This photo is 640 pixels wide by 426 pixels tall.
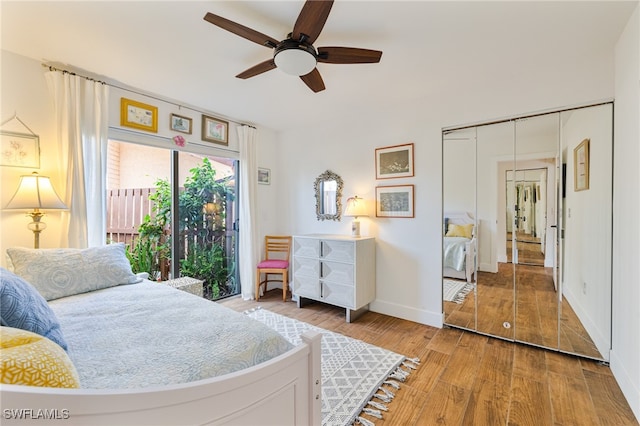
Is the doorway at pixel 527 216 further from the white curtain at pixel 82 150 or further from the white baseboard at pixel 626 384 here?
the white curtain at pixel 82 150

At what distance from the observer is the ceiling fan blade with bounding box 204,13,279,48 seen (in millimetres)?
1487

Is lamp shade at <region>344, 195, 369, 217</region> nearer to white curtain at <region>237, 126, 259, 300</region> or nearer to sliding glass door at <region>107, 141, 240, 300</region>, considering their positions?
white curtain at <region>237, 126, 259, 300</region>

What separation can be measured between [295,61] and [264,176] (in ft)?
8.04

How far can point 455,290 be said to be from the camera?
2791 millimetres

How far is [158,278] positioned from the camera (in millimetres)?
3234

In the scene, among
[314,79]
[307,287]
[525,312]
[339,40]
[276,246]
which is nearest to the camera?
[339,40]

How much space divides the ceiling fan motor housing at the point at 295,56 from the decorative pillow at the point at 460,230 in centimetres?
206

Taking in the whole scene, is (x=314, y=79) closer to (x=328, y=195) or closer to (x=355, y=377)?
(x=328, y=195)

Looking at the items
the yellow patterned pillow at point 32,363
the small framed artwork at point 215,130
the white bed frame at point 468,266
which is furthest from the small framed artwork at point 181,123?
the white bed frame at point 468,266

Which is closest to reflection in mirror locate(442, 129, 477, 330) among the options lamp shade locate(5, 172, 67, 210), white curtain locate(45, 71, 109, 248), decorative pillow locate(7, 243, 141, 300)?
decorative pillow locate(7, 243, 141, 300)

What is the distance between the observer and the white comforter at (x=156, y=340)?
0.97m

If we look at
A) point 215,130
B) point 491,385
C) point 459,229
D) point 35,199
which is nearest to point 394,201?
point 459,229

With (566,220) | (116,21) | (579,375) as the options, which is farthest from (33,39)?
(579,375)

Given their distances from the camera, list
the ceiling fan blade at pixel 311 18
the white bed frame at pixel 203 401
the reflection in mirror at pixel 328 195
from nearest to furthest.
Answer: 1. the white bed frame at pixel 203 401
2. the ceiling fan blade at pixel 311 18
3. the reflection in mirror at pixel 328 195
